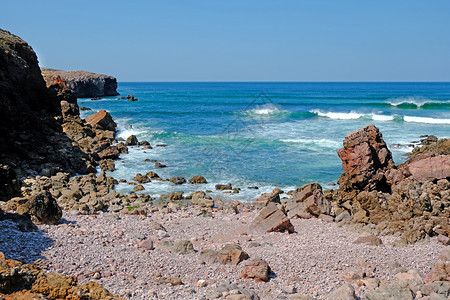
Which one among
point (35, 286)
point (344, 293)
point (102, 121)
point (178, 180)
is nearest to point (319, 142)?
point (178, 180)

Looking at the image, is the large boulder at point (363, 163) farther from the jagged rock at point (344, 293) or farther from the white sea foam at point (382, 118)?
the white sea foam at point (382, 118)

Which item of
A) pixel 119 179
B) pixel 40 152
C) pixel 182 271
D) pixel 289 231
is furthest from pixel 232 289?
pixel 40 152

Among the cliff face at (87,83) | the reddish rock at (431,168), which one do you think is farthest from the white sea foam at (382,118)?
the cliff face at (87,83)

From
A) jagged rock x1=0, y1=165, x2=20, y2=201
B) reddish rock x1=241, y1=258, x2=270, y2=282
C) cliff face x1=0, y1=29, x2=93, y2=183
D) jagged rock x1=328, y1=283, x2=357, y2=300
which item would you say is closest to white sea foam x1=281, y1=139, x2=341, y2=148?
cliff face x1=0, y1=29, x2=93, y2=183

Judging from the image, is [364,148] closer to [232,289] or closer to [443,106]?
[232,289]

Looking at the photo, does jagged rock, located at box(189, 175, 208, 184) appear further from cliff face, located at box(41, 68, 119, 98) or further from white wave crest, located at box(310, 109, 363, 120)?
cliff face, located at box(41, 68, 119, 98)

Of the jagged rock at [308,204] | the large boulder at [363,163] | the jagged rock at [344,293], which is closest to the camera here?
the jagged rock at [344,293]

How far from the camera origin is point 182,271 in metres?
7.99

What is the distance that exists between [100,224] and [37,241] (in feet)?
9.02

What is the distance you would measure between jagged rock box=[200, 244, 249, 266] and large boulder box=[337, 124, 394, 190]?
560 centimetres

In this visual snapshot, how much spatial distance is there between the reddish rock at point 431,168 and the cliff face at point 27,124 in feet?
47.4

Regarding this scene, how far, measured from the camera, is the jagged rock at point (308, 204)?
12594mm

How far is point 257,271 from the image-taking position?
25.3ft

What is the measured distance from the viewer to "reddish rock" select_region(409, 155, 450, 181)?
11.3m
